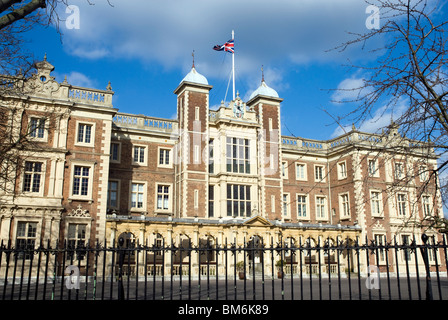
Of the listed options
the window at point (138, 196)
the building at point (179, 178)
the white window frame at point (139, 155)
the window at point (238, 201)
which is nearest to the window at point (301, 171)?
the building at point (179, 178)

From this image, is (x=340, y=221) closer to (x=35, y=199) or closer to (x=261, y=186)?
(x=261, y=186)

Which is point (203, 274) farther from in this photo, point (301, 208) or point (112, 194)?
point (301, 208)

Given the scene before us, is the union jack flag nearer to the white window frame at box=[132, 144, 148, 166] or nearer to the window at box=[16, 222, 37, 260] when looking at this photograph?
the white window frame at box=[132, 144, 148, 166]

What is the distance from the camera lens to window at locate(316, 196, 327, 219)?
3822 centimetres

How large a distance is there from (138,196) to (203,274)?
846 centimetres

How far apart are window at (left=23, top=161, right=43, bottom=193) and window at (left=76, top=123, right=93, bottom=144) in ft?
10.1

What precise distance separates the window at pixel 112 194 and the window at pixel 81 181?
14.7 ft

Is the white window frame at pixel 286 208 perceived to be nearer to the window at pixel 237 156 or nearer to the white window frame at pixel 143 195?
the window at pixel 237 156

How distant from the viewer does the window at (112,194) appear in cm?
3078

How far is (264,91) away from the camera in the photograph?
36188 mm

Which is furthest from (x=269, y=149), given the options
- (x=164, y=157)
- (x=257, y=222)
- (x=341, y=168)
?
(x=164, y=157)
